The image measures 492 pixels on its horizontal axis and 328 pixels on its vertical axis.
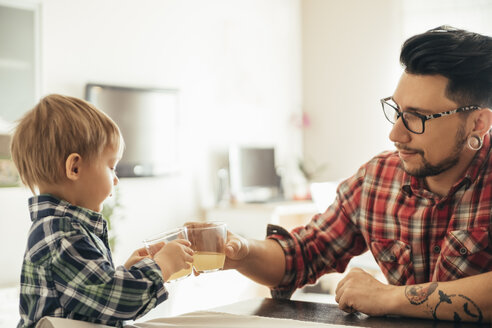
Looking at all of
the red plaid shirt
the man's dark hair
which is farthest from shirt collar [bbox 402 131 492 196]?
the man's dark hair

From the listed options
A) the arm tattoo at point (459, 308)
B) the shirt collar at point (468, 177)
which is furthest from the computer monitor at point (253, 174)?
the arm tattoo at point (459, 308)

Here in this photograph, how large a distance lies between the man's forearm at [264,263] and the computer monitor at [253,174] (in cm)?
327

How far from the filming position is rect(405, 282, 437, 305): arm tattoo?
1.12 metres

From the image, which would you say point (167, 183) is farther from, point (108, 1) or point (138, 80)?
point (108, 1)

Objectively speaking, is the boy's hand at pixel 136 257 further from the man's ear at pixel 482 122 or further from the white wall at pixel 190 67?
the white wall at pixel 190 67

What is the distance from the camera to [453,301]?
110 centimetres

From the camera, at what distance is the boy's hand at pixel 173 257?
1.05m

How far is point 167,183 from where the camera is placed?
4.40 meters

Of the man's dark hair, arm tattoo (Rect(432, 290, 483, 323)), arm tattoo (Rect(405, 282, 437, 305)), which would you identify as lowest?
arm tattoo (Rect(432, 290, 483, 323))

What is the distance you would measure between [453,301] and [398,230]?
34 cm

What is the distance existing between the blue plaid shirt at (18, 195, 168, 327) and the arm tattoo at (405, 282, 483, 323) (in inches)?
19.1

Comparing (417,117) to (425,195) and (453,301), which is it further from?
(453,301)

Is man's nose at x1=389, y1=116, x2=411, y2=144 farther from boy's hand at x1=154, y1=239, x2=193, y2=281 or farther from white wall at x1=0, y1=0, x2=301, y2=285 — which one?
white wall at x1=0, y1=0, x2=301, y2=285

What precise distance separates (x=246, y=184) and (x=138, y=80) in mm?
1308
